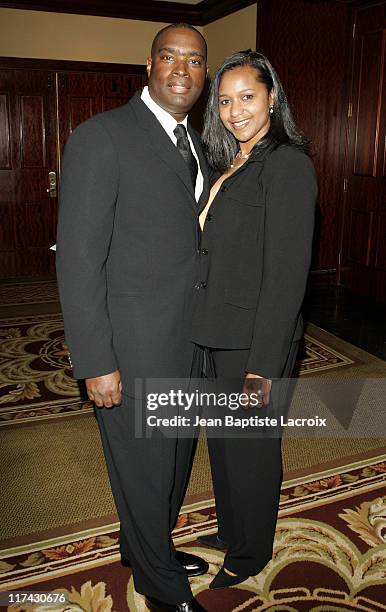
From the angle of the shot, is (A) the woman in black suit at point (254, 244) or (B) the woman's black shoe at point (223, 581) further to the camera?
(B) the woman's black shoe at point (223, 581)

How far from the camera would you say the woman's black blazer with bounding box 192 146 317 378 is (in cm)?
161

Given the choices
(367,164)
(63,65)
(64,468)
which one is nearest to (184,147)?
(64,468)

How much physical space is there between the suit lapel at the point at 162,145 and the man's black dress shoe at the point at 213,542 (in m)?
1.28

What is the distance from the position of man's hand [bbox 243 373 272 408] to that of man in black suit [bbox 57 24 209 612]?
20cm

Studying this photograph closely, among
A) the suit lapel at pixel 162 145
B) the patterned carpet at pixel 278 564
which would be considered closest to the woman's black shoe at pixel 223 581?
the patterned carpet at pixel 278 564

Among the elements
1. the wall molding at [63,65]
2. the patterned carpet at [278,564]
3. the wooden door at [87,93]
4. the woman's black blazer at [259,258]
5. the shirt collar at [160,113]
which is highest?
the wall molding at [63,65]

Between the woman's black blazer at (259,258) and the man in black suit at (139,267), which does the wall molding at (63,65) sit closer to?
the man in black suit at (139,267)

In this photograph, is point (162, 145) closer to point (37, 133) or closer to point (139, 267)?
point (139, 267)

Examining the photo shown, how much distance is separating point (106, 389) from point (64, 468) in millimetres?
1281

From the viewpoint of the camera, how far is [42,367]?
13.5 feet

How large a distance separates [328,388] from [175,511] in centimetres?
196

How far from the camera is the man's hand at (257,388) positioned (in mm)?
1722

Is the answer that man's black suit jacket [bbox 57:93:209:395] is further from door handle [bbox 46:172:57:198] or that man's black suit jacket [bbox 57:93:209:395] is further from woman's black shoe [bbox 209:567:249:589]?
→ door handle [bbox 46:172:57:198]

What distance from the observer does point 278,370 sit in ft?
5.59
